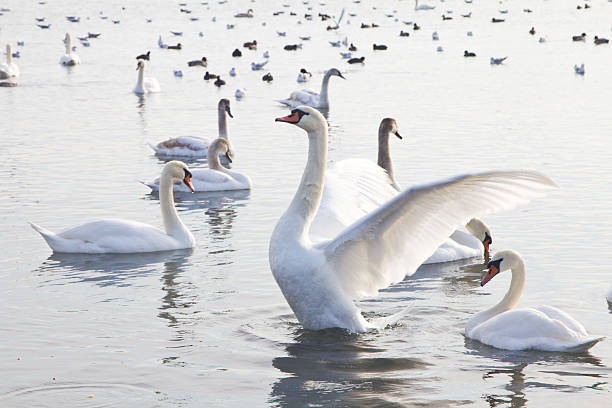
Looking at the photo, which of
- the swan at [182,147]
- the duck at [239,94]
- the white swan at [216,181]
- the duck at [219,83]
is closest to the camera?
the white swan at [216,181]

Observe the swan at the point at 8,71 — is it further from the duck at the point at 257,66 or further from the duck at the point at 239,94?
the duck at the point at 239,94

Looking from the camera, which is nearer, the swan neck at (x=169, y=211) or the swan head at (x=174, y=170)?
the swan neck at (x=169, y=211)

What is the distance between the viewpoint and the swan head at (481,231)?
11.0 m

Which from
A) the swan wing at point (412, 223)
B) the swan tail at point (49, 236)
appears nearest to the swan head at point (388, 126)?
the swan tail at point (49, 236)

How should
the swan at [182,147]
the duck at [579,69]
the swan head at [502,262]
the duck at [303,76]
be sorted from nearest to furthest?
1. the swan head at [502,262]
2. the swan at [182,147]
3. the duck at [579,69]
4. the duck at [303,76]

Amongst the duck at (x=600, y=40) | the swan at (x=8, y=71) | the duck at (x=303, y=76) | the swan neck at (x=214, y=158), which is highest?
the duck at (x=600, y=40)

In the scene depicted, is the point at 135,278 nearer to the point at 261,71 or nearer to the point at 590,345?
the point at 590,345

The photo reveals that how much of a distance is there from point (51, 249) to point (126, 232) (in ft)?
3.24

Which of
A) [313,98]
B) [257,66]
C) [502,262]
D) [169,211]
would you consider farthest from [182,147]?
[257,66]

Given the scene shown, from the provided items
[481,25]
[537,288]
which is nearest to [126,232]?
[537,288]

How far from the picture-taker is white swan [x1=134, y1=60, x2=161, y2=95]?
2827cm

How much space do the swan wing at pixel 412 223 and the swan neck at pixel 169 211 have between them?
3.93 m

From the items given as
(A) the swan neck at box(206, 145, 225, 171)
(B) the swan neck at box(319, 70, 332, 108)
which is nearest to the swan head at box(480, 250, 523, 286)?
(A) the swan neck at box(206, 145, 225, 171)

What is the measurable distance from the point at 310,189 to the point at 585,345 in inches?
93.8
